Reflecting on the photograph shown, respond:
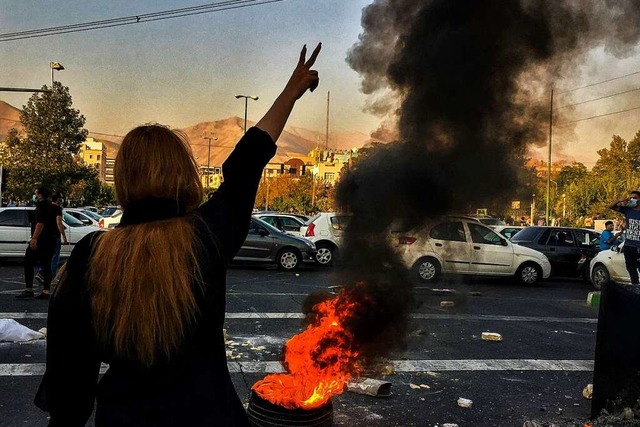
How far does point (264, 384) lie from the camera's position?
3854 mm

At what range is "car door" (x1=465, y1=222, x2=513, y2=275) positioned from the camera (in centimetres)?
1391

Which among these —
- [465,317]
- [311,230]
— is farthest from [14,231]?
[465,317]

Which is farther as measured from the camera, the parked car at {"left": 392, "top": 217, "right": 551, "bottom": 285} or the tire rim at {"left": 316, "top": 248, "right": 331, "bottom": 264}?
the tire rim at {"left": 316, "top": 248, "right": 331, "bottom": 264}

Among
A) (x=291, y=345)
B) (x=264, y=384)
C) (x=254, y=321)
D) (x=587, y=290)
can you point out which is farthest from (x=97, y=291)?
(x=587, y=290)

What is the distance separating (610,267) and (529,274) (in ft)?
6.23

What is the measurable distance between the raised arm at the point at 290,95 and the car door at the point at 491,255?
12.3 m

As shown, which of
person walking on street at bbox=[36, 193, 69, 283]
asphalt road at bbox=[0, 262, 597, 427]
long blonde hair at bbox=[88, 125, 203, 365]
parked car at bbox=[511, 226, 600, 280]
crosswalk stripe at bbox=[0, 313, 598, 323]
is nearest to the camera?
long blonde hair at bbox=[88, 125, 203, 365]

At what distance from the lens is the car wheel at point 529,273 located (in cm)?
1431

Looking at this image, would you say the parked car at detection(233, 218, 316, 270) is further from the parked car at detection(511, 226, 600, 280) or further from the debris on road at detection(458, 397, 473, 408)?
the debris on road at detection(458, 397, 473, 408)

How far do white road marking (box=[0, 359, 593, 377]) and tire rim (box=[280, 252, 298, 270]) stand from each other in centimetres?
858

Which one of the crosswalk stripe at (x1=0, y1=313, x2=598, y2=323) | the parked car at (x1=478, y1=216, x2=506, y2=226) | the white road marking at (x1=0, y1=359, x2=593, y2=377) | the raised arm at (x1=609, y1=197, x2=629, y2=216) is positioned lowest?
the white road marking at (x1=0, y1=359, x2=593, y2=377)

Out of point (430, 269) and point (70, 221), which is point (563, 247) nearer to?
point (430, 269)

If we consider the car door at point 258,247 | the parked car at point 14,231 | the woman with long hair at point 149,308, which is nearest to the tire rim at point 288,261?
the car door at point 258,247

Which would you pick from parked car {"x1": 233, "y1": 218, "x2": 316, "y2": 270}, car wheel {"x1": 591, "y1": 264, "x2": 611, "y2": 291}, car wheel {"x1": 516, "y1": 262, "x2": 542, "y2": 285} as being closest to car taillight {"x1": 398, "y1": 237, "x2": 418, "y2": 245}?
parked car {"x1": 233, "y1": 218, "x2": 316, "y2": 270}
